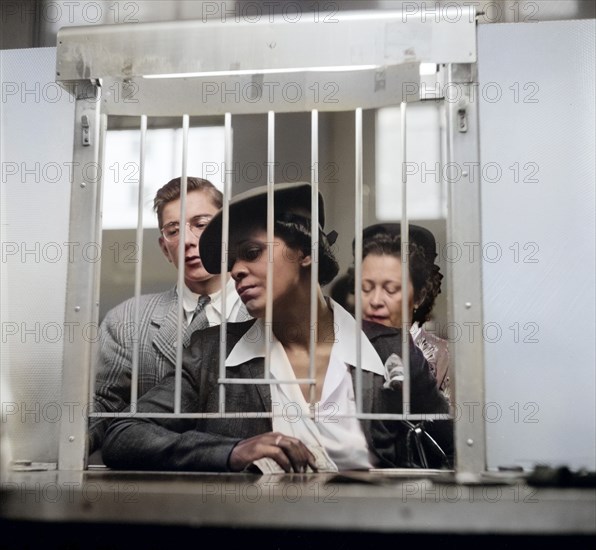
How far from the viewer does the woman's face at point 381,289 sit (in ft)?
4.95

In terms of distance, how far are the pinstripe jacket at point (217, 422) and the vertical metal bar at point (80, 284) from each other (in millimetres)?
69

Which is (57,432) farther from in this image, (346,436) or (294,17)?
(294,17)

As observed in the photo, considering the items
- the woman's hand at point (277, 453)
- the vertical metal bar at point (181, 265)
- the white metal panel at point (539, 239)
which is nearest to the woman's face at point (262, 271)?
the vertical metal bar at point (181, 265)

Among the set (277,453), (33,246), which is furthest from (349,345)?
(33,246)

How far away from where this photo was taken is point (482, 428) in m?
1.41

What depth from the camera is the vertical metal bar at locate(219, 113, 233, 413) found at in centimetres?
148

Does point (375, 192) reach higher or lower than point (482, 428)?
higher

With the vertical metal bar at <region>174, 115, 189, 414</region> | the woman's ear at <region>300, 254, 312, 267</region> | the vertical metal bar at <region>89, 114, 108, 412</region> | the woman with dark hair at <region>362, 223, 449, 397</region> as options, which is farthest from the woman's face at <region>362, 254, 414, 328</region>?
the vertical metal bar at <region>89, 114, 108, 412</region>

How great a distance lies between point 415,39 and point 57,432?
3.19 ft

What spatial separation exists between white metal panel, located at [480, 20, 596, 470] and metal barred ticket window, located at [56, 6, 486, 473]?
4cm

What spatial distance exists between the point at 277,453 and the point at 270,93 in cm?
67

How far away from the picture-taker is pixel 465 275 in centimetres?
146

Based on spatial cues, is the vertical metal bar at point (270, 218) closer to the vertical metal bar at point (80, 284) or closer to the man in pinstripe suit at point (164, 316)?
the man in pinstripe suit at point (164, 316)

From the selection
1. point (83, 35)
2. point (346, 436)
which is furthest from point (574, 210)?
point (83, 35)
